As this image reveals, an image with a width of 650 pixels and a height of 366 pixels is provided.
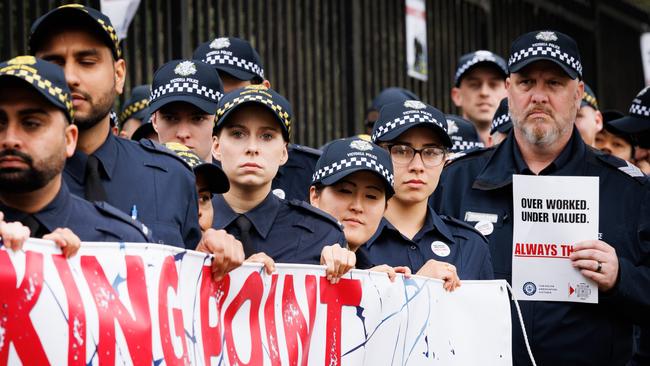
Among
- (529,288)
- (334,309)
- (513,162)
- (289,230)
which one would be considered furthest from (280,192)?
(334,309)

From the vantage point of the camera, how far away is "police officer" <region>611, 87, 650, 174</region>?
9.30 metres

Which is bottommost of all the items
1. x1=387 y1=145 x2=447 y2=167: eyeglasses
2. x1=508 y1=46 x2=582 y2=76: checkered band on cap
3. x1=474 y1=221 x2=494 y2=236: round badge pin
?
x1=474 y1=221 x2=494 y2=236: round badge pin

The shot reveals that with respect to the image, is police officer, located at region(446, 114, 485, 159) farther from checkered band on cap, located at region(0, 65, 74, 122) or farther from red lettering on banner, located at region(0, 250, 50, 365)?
red lettering on banner, located at region(0, 250, 50, 365)

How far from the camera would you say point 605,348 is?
6.64 metres

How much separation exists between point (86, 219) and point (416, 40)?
923 centimetres

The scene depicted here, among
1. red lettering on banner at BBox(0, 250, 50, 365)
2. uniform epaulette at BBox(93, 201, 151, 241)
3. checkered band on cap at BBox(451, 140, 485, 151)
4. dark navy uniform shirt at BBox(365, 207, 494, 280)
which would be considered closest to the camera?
red lettering on banner at BBox(0, 250, 50, 365)

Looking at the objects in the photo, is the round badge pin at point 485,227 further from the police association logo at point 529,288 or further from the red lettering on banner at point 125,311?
the red lettering on banner at point 125,311

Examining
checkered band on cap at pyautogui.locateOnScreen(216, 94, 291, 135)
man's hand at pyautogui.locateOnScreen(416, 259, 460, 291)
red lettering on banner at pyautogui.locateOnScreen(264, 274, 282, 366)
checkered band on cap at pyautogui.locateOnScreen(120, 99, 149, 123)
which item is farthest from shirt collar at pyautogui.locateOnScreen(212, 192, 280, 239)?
checkered band on cap at pyautogui.locateOnScreen(120, 99, 149, 123)

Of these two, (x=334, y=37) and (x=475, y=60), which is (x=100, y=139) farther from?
(x=334, y=37)

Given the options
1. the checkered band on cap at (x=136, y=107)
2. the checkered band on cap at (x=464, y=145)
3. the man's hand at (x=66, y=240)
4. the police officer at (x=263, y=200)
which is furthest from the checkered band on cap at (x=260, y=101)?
the checkered band on cap at (x=464, y=145)

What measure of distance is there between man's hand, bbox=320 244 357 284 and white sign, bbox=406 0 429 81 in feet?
25.7

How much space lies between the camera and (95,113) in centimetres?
477

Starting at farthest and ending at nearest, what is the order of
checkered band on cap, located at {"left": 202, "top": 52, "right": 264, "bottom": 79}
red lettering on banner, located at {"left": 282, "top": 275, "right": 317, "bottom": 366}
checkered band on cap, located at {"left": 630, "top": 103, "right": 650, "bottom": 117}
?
checkered band on cap, located at {"left": 630, "top": 103, "right": 650, "bottom": 117} < checkered band on cap, located at {"left": 202, "top": 52, "right": 264, "bottom": 79} < red lettering on banner, located at {"left": 282, "top": 275, "right": 317, "bottom": 366}

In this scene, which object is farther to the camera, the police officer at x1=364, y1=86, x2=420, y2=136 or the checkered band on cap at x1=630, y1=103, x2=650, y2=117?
the police officer at x1=364, y1=86, x2=420, y2=136
